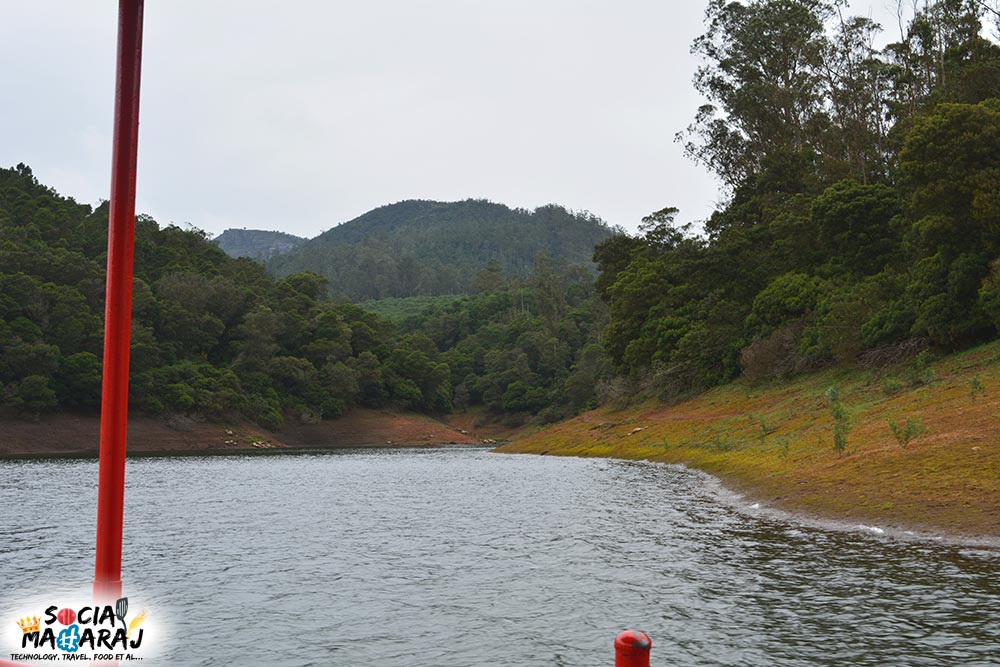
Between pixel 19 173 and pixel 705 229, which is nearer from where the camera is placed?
pixel 705 229

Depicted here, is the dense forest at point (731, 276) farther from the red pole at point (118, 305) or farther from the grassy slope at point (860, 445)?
the red pole at point (118, 305)

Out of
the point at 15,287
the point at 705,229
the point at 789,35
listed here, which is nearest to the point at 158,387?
the point at 15,287

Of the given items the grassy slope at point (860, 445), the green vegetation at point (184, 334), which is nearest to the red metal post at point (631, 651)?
the grassy slope at point (860, 445)

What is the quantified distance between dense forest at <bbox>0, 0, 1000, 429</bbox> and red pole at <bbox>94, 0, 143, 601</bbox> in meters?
47.9

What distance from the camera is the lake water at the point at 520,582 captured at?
12.5m

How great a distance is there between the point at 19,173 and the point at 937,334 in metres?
153

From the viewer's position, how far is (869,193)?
6538 centimetres

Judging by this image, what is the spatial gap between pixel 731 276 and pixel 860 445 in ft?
171

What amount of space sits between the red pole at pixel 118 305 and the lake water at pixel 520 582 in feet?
24.7

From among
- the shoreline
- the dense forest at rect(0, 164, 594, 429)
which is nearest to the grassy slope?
the shoreline

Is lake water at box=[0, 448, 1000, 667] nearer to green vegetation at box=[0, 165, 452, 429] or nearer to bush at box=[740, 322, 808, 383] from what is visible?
bush at box=[740, 322, 808, 383]

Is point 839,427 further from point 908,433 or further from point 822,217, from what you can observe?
point 822,217

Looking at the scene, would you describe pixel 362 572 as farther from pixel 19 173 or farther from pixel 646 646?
pixel 19 173

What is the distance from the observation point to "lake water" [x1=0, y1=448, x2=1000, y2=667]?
1255 cm
